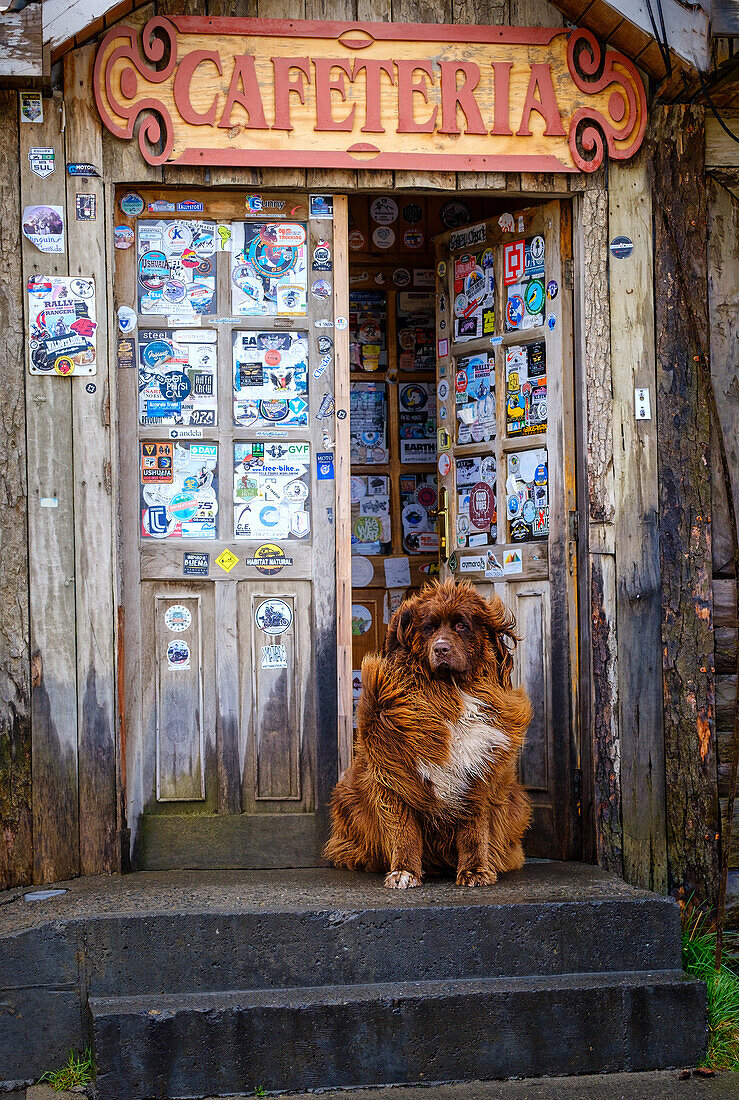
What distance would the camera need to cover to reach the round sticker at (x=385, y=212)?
675cm

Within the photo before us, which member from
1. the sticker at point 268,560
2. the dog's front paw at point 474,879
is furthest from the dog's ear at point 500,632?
the sticker at point 268,560

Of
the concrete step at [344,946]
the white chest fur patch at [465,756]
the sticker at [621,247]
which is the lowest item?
the concrete step at [344,946]

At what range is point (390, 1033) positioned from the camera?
138 inches

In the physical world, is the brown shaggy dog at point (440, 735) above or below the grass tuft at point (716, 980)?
above

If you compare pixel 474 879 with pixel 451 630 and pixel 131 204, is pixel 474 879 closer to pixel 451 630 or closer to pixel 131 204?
pixel 451 630

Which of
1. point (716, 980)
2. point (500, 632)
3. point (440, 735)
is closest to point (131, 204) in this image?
point (500, 632)

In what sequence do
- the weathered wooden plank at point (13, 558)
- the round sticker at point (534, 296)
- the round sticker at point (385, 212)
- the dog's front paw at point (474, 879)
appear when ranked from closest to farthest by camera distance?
the dog's front paw at point (474, 879) → the weathered wooden plank at point (13, 558) → the round sticker at point (534, 296) → the round sticker at point (385, 212)

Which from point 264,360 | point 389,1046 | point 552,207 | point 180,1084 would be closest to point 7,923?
point 180,1084

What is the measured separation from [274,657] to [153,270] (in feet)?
5.76

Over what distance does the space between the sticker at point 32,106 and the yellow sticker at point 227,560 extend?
6.34ft

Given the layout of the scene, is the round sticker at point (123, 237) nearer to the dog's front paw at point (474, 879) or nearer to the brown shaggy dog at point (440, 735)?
the brown shaggy dog at point (440, 735)

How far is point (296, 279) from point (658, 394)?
1.68m

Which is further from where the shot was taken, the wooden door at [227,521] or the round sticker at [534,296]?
the round sticker at [534,296]

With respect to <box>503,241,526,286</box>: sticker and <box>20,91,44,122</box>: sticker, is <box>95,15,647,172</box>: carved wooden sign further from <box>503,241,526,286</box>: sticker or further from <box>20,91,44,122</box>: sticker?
<box>503,241,526,286</box>: sticker
